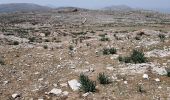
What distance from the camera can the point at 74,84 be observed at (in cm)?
1372

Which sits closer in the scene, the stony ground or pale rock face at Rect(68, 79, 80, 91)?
the stony ground

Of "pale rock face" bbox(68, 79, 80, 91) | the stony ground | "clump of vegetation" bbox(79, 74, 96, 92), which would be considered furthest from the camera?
"pale rock face" bbox(68, 79, 80, 91)

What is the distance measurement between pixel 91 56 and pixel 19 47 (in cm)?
658

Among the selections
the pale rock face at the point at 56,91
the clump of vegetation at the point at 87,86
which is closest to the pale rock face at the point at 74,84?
the clump of vegetation at the point at 87,86

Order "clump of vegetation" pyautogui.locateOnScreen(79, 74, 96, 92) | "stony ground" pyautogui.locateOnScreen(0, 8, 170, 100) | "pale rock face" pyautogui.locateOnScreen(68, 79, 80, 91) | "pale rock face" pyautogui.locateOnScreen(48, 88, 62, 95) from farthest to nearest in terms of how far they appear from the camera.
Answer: "pale rock face" pyautogui.locateOnScreen(68, 79, 80, 91)
"pale rock face" pyautogui.locateOnScreen(48, 88, 62, 95)
"clump of vegetation" pyautogui.locateOnScreen(79, 74, 96, 92)
"stony ground" pyautogui.locateOnScreen(0, 8, 170, 100)

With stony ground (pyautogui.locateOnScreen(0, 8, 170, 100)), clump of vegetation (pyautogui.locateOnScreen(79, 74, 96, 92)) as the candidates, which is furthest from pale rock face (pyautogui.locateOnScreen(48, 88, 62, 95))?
clump of vegetation (pyautogui.locateOnScreen(79, 74, 96, 92))

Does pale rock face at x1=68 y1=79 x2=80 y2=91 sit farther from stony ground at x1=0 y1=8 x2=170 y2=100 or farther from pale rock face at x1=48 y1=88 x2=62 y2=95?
pale rock face at x1=48 y1=88 x2=62 y2=95

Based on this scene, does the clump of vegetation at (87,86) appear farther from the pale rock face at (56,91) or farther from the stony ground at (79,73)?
the pale rock face at (56,91)

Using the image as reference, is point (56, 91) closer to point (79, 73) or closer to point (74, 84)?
point (74, 84)

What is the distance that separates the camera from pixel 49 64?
17375 mm

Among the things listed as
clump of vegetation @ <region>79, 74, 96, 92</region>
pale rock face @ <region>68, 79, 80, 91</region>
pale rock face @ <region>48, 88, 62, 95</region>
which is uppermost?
clump of vegetation @ <region>79, 74, 96, 92</region>

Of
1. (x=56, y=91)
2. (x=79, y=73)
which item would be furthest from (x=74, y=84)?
(x=79, y=73)

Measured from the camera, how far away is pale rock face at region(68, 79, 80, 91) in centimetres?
Result: 1335

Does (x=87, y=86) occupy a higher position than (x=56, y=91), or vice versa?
(x=87, y=86)
